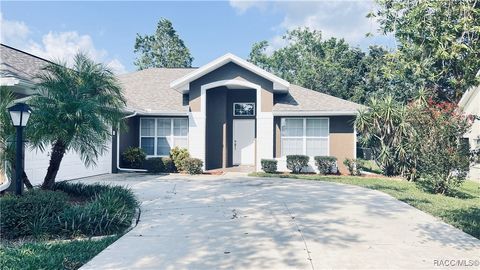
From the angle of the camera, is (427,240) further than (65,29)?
No

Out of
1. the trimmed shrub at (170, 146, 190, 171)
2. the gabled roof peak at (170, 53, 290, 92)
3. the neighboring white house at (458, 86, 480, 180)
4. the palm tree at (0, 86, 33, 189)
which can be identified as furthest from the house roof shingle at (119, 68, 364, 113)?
the palm tree at (0, 86, 33, 189)

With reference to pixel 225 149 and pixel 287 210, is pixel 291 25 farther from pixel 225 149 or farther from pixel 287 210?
pixel 287 210

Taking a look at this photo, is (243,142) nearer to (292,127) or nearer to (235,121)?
(235,121)

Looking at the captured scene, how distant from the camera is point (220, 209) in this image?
795 centimetres

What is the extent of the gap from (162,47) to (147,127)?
3115 centimetres

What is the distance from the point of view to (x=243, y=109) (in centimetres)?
1814

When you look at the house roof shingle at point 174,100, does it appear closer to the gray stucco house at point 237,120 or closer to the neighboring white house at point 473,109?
the gray stucco house at point 237,120

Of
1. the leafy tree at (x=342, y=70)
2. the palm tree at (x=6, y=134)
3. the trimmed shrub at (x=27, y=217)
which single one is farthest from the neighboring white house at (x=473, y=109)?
the palm tree at (x=6, y=134)

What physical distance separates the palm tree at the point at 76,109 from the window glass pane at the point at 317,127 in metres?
10.8

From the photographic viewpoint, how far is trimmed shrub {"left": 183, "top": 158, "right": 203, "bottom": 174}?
15.8 meters

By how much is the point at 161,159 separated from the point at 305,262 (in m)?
12.5

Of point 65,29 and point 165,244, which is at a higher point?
point 65,29

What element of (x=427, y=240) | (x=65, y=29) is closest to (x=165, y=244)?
(x=427, y=240)

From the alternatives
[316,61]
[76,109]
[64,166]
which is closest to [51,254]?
[76,109]
